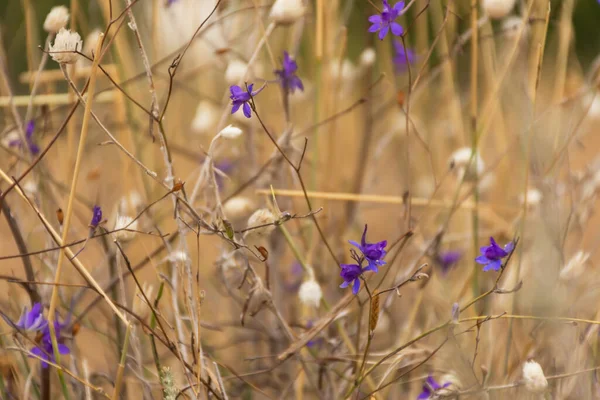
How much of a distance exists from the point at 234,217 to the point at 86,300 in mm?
613

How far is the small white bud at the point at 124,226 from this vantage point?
54 cm

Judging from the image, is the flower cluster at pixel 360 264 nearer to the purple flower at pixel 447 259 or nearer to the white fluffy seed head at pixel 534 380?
the white fluffy seed head at pixel 534 380

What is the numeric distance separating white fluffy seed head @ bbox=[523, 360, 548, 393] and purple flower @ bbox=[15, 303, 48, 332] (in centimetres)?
39

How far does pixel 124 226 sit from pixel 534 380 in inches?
13.1

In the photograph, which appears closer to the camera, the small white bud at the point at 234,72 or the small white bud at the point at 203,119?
the small white bud at the point at 234,72

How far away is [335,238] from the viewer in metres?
0.97

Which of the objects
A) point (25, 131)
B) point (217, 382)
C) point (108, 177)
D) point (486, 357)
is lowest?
point (217, 382)

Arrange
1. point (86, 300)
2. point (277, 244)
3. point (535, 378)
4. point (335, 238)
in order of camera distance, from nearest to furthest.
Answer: point (535, 378) < point (277, 244) < point (335, 238) < point (86, 300)

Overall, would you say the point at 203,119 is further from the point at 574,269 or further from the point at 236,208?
the point at 574,269

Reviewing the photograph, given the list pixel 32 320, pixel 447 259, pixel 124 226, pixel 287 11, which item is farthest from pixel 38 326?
pixel 447 259

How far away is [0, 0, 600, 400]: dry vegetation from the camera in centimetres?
54

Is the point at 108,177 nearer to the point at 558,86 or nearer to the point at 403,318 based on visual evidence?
the point at 403,318

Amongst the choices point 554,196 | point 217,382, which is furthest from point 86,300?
point 554,196

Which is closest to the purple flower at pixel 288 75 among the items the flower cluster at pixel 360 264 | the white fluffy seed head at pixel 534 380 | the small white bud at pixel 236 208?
the small white bud at pixel 236 208
